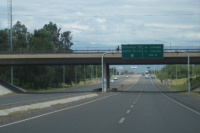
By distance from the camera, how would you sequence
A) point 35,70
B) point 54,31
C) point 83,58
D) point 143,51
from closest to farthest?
point 143,51, point 83,58, point 35,70, point 54,31

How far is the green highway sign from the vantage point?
212 ft

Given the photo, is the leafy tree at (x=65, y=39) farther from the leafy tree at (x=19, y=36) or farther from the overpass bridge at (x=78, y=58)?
the overpass bridge at (x=78, y=58)

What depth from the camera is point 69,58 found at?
219ft

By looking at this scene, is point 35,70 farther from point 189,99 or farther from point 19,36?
point 189,99

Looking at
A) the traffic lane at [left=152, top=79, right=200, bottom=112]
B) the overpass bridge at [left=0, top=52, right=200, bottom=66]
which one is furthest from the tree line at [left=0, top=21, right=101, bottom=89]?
the traffic lane at [left=152, top=79, right=200, bottom=112]

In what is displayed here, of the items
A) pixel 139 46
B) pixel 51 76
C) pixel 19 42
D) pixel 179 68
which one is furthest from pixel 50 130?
pixel 179 68

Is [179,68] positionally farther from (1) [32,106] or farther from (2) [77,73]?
(1) [32,106]

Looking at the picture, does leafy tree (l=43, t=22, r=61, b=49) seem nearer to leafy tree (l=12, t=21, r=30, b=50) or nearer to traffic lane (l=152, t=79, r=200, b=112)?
leafy tree (l=12, t=21, r=30, b=50)

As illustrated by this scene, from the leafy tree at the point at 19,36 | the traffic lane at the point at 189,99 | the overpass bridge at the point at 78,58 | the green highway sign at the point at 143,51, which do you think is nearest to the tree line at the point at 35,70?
the leafy tree at the point at 19,36

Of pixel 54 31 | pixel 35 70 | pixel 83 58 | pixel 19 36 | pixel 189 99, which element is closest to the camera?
pixel 189 99

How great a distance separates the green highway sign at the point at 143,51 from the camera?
212 feet

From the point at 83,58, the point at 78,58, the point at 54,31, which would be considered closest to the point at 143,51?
the point at 83,58

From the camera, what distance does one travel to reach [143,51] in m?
64.8

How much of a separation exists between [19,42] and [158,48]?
195 ft
